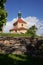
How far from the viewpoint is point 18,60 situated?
1033 centimetres

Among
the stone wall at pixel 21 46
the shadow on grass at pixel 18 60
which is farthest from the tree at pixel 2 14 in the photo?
the shadow on grass at pixel 18 60

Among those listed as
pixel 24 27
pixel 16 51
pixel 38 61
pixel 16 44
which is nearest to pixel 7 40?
pixel 16 44

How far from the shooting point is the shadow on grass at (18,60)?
9812 mm

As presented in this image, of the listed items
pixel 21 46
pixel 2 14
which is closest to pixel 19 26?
pixel 2 14

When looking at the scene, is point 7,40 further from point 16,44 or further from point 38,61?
point 38,61

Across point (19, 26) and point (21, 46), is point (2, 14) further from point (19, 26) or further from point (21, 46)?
point (19, 26)

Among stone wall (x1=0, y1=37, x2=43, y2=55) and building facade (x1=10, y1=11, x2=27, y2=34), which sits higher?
building facade (x1=10, y1=11, x2=27, y2=34)

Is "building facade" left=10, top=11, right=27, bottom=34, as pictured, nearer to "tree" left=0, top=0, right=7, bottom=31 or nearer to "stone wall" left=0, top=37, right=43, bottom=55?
"tree" left=0, top=0, right=7, bottom=31

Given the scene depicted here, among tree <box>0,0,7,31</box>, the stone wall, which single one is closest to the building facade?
tree <box>0,0,7,31</box>

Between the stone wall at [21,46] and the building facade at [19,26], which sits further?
the building facade at [19,26]

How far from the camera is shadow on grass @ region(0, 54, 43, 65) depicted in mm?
9812

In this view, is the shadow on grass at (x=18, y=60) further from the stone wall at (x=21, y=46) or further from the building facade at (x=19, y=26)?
the building facade at (x=19, y=26)

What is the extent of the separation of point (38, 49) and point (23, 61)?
1893 mm

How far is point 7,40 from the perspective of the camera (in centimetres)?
1305
